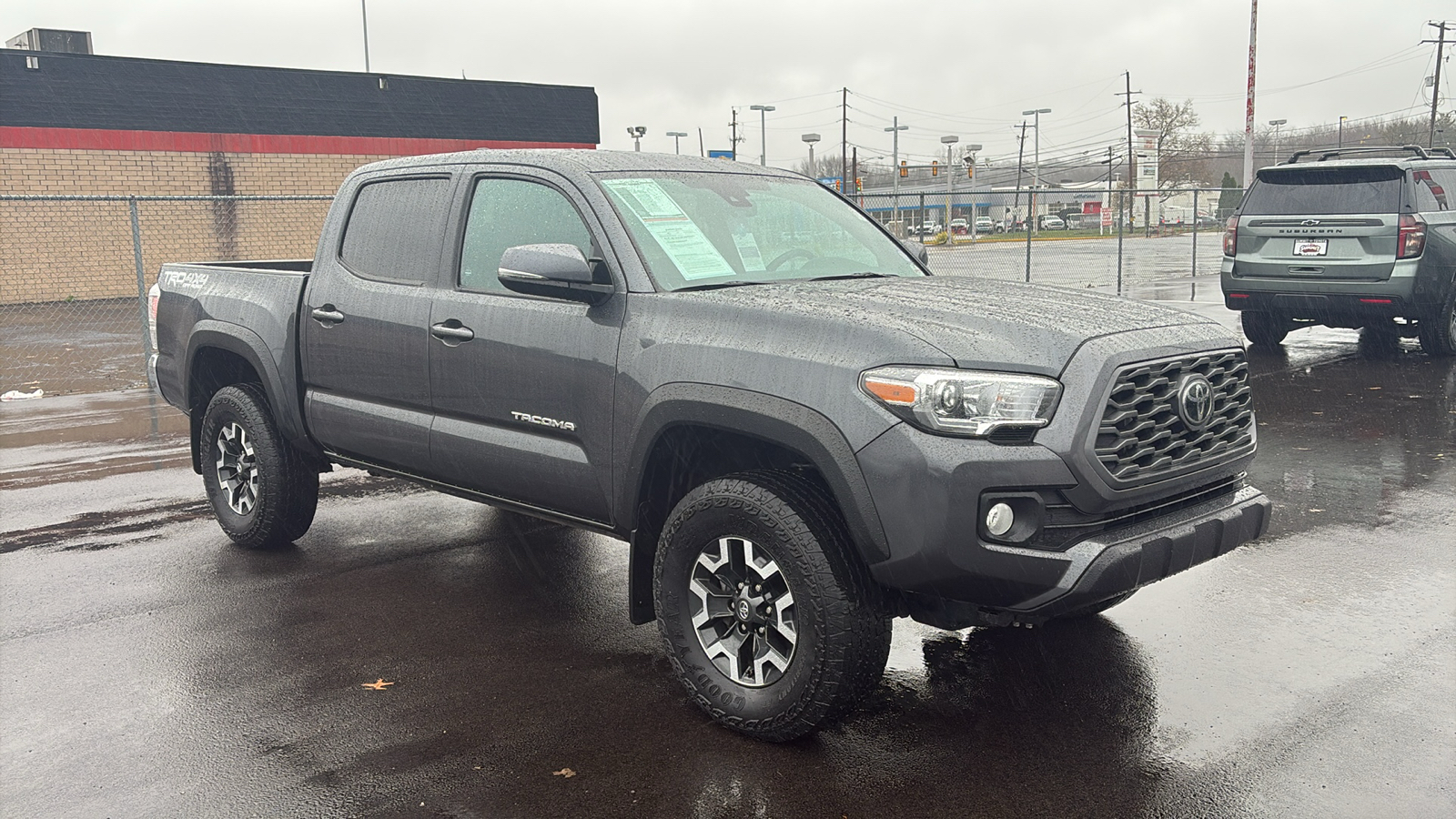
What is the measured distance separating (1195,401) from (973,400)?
846mm

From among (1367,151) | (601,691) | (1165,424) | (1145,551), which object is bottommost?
(601,691)

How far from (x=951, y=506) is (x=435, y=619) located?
2613mm

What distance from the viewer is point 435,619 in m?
5.11

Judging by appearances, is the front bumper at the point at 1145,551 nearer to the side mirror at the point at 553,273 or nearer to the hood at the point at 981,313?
the hood at the point at 981,313

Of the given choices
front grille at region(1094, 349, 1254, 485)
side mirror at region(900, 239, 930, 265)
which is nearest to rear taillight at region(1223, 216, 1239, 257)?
side mirror at region(900, 239, 930, 265)

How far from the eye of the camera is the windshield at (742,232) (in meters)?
4.48

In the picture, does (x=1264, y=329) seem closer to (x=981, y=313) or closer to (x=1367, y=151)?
(x=1367, y=151)

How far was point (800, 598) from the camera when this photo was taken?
12.1 feet

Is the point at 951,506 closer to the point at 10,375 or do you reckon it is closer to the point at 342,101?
the point at 10,375

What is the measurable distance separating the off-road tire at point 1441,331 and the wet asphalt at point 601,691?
613 centimetres

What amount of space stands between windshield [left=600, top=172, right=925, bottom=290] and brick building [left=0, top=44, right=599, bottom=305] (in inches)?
847

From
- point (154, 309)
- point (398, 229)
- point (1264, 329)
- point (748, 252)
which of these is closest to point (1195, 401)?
point (748, 252)

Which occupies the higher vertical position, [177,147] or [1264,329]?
[177,147]

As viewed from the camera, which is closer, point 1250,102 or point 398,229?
point 398,229
